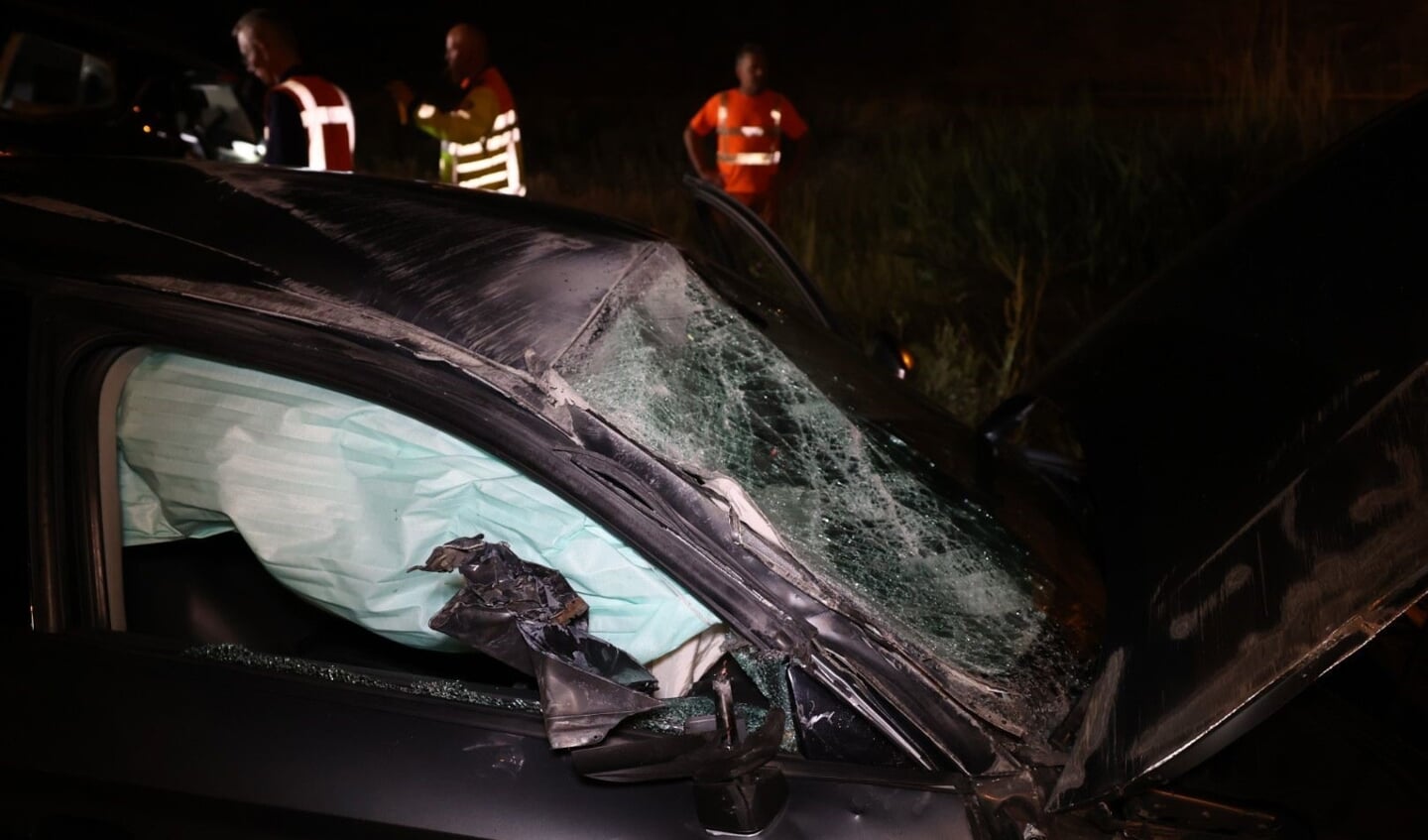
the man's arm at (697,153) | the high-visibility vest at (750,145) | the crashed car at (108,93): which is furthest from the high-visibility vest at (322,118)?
the high-visibility vest at (750,145)

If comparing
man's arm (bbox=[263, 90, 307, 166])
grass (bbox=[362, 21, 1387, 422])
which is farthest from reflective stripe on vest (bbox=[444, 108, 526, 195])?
grass (bbox=[362, 21, 1387, 422])

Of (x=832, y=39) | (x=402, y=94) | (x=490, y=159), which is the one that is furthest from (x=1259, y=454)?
(x=832, y=39)

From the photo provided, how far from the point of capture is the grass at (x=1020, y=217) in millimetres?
5797

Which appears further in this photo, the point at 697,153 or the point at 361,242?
the point at 697,153

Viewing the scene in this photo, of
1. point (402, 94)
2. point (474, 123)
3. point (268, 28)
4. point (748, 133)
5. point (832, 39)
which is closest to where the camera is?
point (268, 28)

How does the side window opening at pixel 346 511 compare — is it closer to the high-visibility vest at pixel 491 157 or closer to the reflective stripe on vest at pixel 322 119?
the reflective stripe on vest at pixel 322 119

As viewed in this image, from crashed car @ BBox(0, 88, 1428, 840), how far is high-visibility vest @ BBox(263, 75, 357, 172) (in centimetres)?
287

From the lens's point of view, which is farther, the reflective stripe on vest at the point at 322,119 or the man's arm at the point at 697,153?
the man's arm at the point at 697,153

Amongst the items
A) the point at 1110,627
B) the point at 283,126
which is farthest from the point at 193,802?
the point at 283,126

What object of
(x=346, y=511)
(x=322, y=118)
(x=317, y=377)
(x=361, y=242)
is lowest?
(x=346, y=511)

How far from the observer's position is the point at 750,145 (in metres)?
6.35

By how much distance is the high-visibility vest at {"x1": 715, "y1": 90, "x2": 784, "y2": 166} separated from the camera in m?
6.34

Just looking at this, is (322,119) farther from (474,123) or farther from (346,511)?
(346,511)

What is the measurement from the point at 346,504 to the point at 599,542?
38 centimetres
